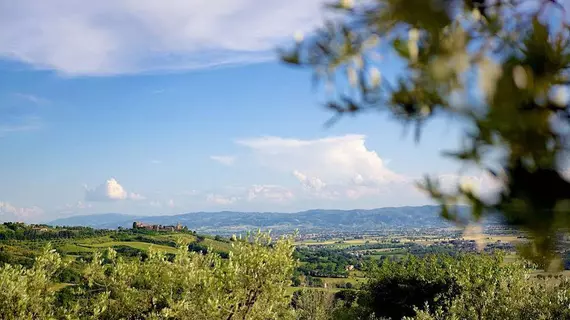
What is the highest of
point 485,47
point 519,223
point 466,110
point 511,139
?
point 485,47

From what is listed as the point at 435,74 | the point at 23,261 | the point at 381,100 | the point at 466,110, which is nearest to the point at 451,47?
the point at 435,74

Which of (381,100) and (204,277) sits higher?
(381,100)

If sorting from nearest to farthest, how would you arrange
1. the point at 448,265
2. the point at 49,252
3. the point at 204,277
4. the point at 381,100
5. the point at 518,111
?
the point at 518,111 < the point at 381,100 < the point at 204,277 < the point at 49,252 < the point at 448,265

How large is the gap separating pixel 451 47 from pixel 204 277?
696 inches

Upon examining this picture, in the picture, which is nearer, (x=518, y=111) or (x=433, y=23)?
(x=518, y=111)

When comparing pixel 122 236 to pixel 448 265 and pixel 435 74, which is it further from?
pixel 435 74

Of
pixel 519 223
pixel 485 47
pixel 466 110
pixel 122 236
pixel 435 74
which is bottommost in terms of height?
pixel 122 236

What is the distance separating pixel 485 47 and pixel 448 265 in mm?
41732

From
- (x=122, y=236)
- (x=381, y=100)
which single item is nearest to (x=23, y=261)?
(x=122, y=236)

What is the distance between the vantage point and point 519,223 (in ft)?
7.37

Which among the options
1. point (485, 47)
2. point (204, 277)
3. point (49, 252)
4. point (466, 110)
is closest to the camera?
point (466, 110)

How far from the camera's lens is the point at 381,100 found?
3025 mm

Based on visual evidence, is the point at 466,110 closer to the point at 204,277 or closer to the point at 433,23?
the point at 433,23

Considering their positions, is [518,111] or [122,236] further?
[122,236]
